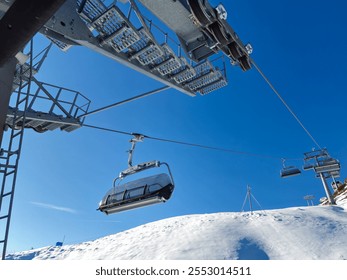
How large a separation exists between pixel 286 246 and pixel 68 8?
627 inches

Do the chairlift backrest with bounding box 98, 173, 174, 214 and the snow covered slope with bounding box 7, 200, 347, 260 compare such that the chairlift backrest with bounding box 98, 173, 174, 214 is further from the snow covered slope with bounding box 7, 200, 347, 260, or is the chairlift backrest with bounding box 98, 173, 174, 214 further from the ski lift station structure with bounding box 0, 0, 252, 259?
the snow covered slope with bounding box 7, 200, 347, 260

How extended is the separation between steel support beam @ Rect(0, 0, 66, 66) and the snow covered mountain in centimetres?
1465

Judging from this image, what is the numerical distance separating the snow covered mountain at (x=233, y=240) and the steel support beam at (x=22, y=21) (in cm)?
1465

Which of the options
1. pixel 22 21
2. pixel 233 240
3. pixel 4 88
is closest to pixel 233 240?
pixel 233 240

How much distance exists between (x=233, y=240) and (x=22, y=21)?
681 inches

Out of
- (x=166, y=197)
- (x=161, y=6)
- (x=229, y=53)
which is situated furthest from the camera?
(x=161, y=6)

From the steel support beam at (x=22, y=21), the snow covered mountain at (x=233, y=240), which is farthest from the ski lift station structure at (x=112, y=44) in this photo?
the snow covered mountain at (x=233, y=240)

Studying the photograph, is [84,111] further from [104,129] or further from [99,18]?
[99,18]

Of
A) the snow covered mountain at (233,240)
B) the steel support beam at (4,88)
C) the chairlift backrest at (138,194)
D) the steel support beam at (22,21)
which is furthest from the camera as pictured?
the snow covered mountain at (233,240)

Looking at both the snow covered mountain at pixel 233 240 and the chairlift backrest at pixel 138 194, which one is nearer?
the chairlift backrest at pixel 138 194

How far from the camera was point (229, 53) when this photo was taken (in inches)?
→ 288

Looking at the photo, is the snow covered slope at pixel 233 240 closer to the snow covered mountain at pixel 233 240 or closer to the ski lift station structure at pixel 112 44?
the snow covered mountain at pixel 233 240

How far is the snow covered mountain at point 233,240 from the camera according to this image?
15137 millimetres
